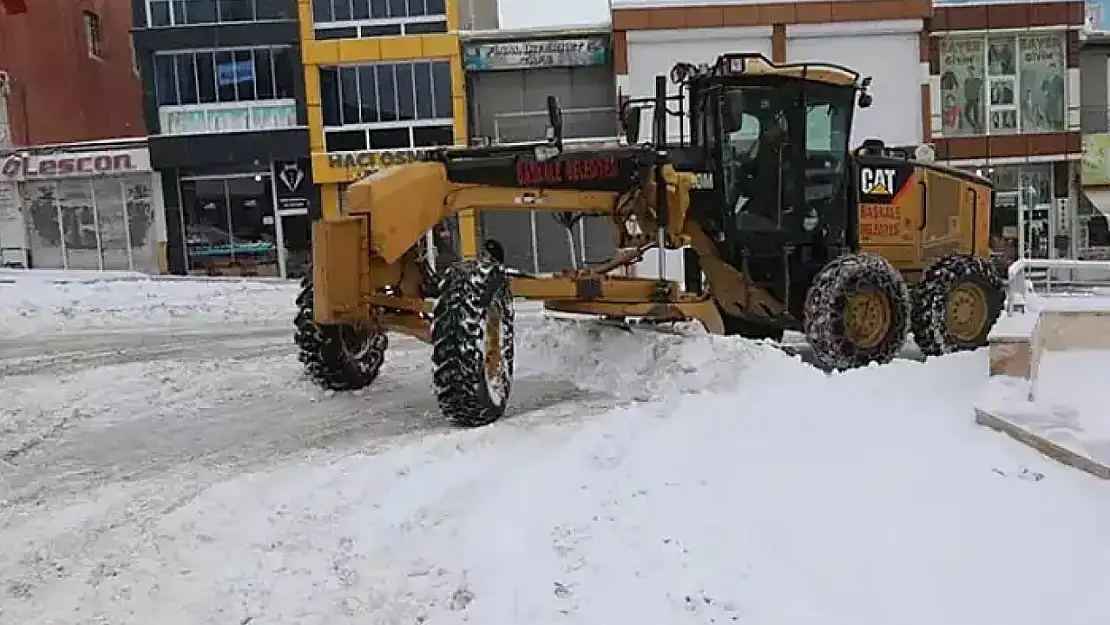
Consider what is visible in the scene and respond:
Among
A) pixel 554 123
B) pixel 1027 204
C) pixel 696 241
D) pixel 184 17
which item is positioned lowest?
pixel 1027 204

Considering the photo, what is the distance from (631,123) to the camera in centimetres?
977

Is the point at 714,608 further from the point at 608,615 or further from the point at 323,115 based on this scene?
the point at 323,115

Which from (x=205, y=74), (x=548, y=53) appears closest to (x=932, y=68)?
(x=548, y=53)

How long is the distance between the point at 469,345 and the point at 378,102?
24.5m

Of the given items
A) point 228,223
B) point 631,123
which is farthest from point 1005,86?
point 631,123

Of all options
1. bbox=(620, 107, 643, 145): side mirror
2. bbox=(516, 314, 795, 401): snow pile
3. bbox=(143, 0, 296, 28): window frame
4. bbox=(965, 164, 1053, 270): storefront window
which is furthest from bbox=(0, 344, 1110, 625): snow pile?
bbox=(965, 164, 1053, 270): storefront window

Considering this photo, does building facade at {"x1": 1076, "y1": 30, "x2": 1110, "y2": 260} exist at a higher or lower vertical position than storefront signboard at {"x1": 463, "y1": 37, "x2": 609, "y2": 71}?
lower

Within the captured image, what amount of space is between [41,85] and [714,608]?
33732mm

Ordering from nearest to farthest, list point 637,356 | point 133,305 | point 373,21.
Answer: point 637,356
point 133,305
point 373,21

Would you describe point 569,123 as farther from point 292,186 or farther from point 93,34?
point 93,34

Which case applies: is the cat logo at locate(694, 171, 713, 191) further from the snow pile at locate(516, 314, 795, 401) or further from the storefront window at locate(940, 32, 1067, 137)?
the storefront window at locate(940, 32, 1067, 137)

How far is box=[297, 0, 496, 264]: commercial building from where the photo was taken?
30.6 meters

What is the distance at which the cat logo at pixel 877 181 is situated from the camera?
10.7 metres

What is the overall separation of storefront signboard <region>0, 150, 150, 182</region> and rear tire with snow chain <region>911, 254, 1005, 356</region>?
2513 cm
